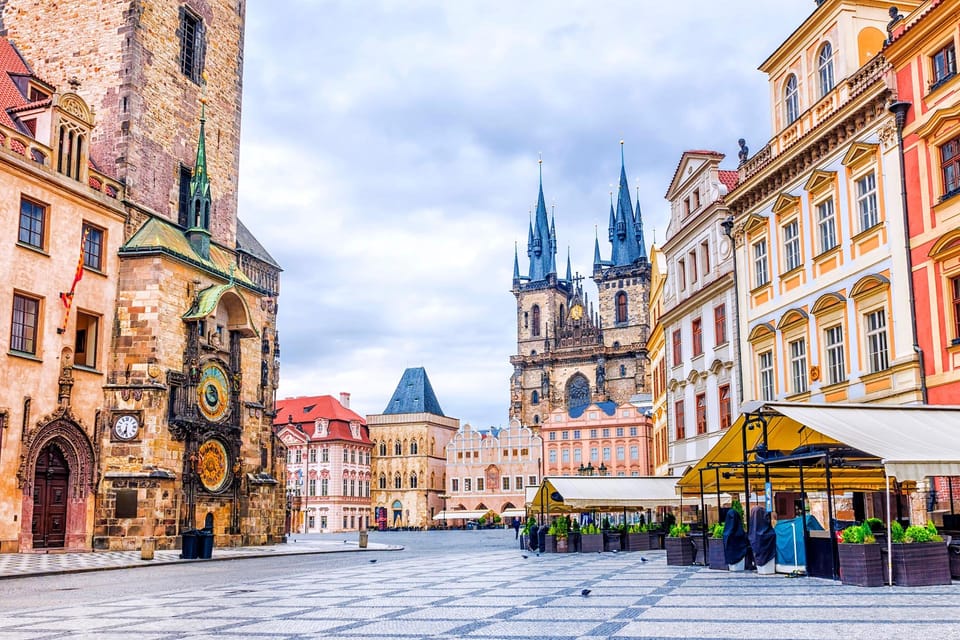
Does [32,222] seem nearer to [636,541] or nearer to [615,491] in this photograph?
[615,491]

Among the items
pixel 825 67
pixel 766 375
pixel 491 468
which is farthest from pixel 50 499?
pixel 491 468

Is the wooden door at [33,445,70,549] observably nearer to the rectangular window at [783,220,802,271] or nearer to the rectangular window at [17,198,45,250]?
the rectangular window at [17,198,45,250]

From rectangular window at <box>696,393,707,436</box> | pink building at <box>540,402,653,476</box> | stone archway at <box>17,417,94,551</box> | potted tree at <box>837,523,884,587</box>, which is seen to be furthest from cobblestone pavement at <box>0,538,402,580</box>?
pink building at <box>540,402,653,476</box>

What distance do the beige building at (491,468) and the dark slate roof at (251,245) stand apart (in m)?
68.1

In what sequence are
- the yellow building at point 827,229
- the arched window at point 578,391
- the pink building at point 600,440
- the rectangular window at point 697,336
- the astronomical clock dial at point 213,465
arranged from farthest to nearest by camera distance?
the arched window at point 578,391
the pink building at point 600,440
the rectangular window at point 697,336
the astronomical clock dial at point 213,465
the yellow building at point 827,229

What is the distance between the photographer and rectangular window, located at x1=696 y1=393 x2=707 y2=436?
33500mm

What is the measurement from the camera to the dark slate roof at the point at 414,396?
389 ft

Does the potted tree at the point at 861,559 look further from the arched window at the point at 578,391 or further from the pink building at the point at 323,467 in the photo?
the arched window at the point at 578,391

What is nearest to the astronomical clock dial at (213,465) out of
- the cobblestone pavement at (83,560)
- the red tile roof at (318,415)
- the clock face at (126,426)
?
the cobblestone pavement at (83,560)

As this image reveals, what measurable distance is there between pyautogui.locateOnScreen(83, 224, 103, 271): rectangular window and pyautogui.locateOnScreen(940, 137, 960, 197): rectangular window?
79.2 feet

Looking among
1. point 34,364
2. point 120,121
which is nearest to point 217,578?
point 34,364

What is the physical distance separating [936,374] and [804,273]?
6412 mm

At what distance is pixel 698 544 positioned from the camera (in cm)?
2009

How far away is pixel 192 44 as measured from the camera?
3697 centimetres
